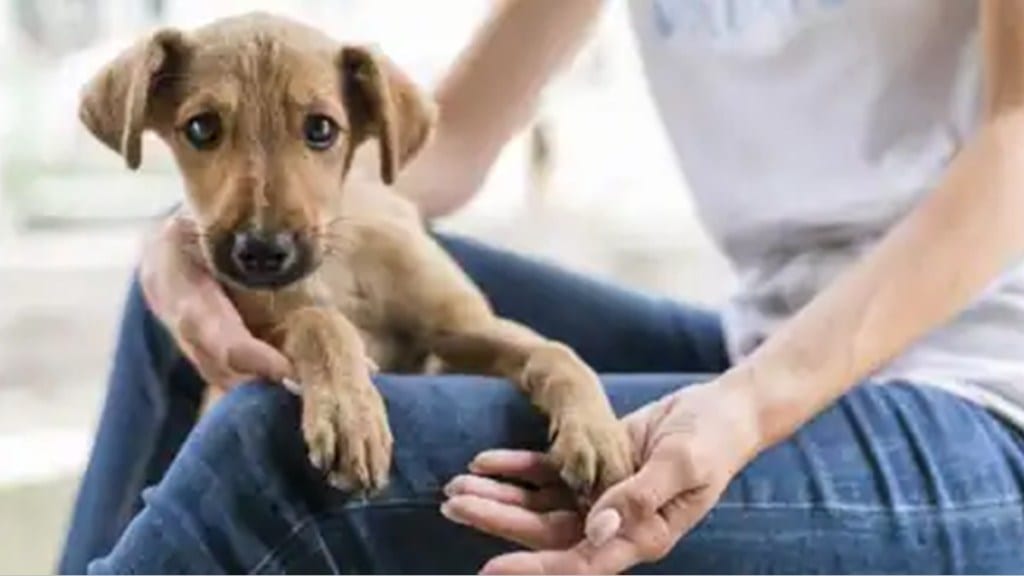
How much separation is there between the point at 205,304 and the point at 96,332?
0.79 meters

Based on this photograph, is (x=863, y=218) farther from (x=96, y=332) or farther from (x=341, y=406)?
(x=96, y=332)

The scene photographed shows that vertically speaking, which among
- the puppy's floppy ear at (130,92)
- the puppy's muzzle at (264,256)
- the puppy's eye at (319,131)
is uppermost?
the puppy's floppy ear at (130,92)

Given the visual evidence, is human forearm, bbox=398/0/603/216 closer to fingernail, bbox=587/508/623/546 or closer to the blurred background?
the blurred background

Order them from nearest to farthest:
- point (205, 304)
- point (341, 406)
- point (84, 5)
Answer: point (341, 406) < point (205, 304) < point (84, 5)

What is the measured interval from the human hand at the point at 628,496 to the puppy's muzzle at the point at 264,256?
5.9 inches

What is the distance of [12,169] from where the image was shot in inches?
71.3

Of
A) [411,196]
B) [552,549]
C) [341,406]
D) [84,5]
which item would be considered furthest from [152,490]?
[84,5]

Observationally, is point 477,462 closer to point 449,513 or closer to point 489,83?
point 449,513

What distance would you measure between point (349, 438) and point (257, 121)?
209mm

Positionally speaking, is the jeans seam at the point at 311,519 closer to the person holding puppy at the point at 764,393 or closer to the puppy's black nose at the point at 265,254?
the person holding puppy at the point at 764,393

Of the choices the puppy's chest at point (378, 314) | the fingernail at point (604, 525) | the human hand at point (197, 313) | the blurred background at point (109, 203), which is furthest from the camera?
the blurred background at point (109, 203)

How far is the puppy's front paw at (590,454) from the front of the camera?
100 centimetres

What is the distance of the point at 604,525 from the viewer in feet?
3.15

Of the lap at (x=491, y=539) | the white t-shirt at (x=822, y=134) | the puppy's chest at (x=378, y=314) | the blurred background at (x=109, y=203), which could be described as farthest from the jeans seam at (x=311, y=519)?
the blurred background at (x=109, y=203)
